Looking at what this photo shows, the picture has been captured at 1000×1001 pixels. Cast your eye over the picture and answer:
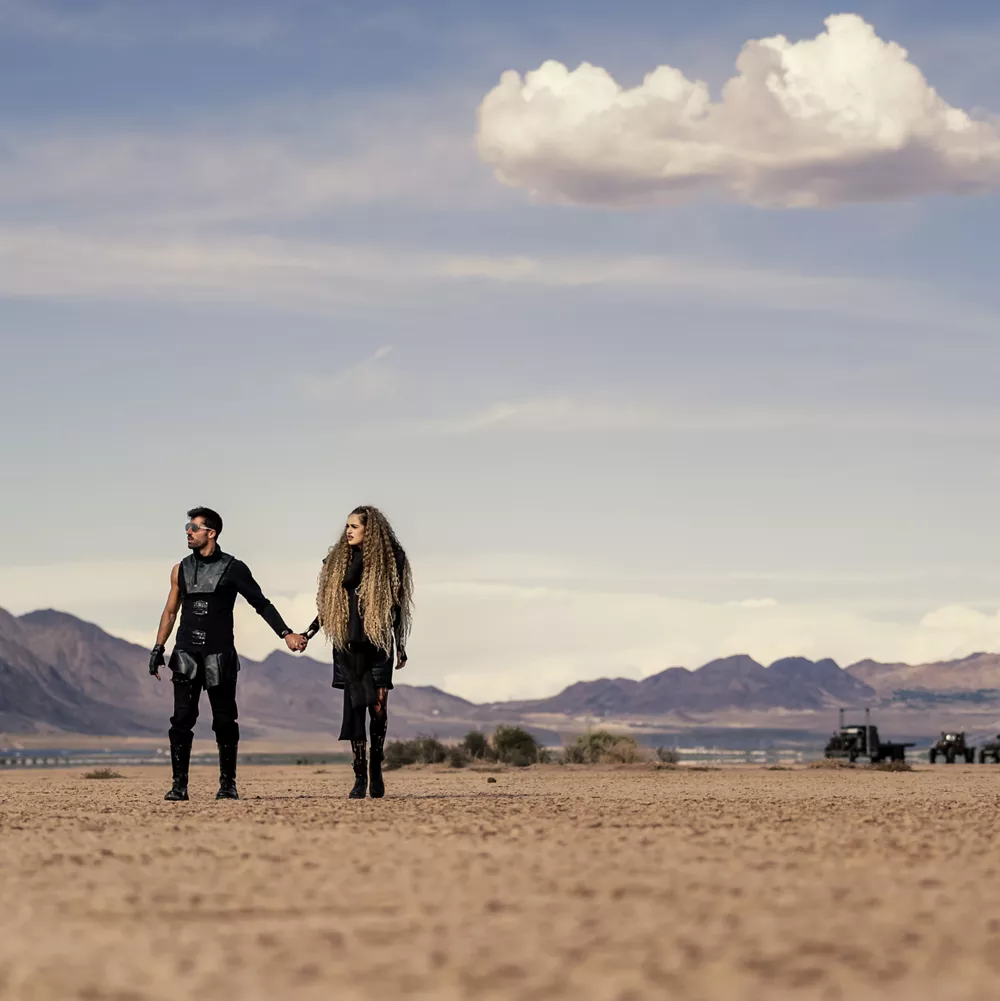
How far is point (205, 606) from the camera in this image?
586 inches

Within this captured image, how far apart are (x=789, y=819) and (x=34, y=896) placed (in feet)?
17.9

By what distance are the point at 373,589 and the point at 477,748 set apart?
29.9 m

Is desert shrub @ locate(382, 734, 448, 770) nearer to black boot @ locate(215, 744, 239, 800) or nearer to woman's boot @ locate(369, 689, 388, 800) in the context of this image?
black boot @ locate(215, 744, 239, 800)

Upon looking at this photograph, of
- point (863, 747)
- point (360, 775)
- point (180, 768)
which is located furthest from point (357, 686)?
point (863, 747)

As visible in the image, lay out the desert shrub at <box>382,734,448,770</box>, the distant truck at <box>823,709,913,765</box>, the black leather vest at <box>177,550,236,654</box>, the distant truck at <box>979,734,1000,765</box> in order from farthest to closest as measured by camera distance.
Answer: the distant truck at <box>979,734,1000,765</box> < the distant truck at <box>823,709,913,765</box> < the desert shrub at <box>382,734,448,770</box> < the black leather vest at <box>177,550,236,654</box>

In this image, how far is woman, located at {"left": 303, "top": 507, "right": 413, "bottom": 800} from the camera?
14617mm

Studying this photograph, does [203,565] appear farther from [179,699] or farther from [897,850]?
[897,850]

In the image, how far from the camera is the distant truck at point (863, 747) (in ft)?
180

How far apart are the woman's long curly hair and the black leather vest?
792 millimetres

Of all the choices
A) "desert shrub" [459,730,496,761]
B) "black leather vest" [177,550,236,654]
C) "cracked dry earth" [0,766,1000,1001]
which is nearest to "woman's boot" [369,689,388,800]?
"black leather vest" [177,550,236,654]

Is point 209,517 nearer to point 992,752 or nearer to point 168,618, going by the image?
point 168,618

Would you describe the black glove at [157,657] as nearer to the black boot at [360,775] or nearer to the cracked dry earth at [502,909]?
the black boot at [360,775]

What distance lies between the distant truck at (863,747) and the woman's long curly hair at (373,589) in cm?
4058

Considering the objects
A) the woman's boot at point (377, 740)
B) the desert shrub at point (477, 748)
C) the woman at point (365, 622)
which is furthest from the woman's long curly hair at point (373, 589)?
the desert shrub at point (477, 748)
